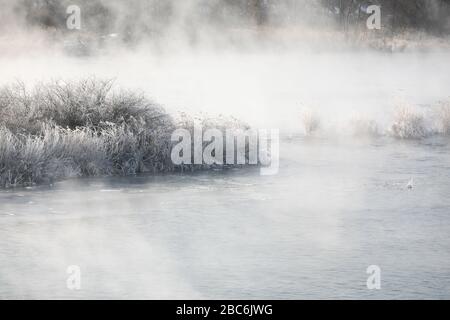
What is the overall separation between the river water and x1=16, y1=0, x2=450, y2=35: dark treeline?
68.7 ft

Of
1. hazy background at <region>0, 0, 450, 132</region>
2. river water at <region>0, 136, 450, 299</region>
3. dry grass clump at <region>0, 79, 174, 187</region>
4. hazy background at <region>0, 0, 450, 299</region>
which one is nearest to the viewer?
river water at <region>0, 136, 450, 299</region>

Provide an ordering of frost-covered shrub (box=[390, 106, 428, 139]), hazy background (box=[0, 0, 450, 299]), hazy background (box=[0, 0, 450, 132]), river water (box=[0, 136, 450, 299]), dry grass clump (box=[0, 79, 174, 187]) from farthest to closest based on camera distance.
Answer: hazy background (box=[0, 0, 450, 132]) → frost-covered shrub (box=[390, 106, 428, 139]) → dry grass clump (box=[0, 79, 174, 187]) → hazy background (box=[0, 0, 450, 299]) → river water (box=[0, 136, 450, 299])

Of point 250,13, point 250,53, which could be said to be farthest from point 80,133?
point 250,13

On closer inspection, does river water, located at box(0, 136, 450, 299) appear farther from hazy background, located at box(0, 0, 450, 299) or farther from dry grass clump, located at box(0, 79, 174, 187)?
dry grass clump, located at box(0, 79, 174, 187)

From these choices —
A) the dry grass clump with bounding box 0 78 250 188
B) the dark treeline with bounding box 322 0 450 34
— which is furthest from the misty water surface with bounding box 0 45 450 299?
the dark treeline with bounding box 322 0 450 34

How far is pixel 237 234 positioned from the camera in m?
10.8

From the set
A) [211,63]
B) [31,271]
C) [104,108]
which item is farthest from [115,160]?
[211,63]

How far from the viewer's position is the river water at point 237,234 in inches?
356

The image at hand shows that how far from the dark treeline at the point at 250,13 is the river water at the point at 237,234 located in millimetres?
20953

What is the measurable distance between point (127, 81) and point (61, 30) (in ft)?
26.0

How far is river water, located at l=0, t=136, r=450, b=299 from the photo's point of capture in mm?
9055

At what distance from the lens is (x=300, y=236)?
10703 millimetres

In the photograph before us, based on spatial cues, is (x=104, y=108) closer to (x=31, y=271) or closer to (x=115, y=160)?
(x=115, y=160)

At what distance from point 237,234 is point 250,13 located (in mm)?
27321
